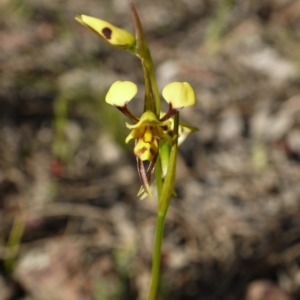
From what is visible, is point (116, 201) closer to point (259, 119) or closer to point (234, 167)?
point (234, 167)

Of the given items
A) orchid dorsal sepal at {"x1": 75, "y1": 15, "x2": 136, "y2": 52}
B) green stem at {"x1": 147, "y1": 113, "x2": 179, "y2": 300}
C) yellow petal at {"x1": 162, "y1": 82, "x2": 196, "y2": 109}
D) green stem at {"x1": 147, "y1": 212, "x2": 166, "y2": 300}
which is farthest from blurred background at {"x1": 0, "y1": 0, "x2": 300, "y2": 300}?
orchid dorsal sepal at {"x1": 75, "y1": 15, "x2": 136, "y2": 52}

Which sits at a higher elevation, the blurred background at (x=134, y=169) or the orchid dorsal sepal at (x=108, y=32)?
the orchid dorsal sepal at (x=108, y=32)

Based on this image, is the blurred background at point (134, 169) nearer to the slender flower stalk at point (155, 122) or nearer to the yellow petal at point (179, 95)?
the slender flower stalk at point (155, 122)

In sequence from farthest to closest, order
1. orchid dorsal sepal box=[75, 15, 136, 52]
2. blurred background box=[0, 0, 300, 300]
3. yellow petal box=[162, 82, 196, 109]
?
blurred background box=[0, 0, 300, 300] → yellow petal box=[162, 82, 196, 109] → orchid dorsal sepal box=[75, 15, 136, 52]

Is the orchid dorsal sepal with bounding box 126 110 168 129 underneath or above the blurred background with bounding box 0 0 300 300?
above

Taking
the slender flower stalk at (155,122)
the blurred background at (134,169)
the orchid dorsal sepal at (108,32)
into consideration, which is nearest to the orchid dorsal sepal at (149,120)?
the slender flower stalk at (155,122)

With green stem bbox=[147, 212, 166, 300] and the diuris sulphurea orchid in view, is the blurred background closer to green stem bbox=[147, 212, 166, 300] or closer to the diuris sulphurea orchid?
green stem bbox=[147, 212, 166, 300]

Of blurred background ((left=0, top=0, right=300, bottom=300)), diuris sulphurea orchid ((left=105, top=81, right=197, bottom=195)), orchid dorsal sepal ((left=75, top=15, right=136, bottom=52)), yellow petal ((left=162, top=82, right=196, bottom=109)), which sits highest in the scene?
orchid dorsal sepal ((left=75, top=15, right=136, bottom=52))

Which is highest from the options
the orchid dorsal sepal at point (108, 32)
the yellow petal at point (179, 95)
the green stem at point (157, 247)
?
the orchid dorsal sepal at point (108, 32)

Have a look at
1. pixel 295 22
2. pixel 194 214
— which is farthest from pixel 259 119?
pixel 295 22

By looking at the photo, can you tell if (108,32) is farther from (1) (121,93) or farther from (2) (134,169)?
(2) (134,169)
